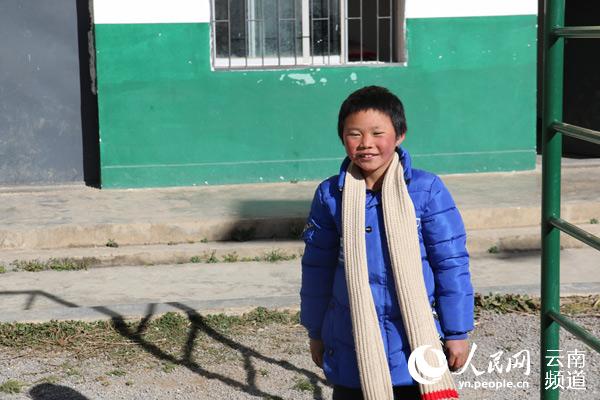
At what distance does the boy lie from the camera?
3689 millimetres

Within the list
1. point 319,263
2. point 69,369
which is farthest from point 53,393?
point 319,263

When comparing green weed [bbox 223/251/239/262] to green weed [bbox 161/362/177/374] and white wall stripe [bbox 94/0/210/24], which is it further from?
white wall stripe [bbox 94/0/210/24]

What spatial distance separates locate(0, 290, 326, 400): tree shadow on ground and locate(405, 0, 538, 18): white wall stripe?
447 cm

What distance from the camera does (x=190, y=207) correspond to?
9.01 m

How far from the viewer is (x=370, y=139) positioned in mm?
3779

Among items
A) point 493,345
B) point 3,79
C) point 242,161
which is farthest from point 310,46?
point 493,345

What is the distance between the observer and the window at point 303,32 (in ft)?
32.6

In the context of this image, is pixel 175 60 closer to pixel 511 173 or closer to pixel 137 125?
pixel 137 125

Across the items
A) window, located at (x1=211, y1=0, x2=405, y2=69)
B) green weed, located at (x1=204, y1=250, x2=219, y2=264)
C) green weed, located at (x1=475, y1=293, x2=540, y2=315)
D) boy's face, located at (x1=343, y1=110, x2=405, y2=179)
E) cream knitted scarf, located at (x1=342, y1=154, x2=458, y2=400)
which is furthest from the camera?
window, located at (x1=211, y1=0, x2=405, y2=69)

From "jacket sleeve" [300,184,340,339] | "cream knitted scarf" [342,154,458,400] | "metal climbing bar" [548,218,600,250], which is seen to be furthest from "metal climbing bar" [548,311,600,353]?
"jacket sleeve" [300,184,340,339]

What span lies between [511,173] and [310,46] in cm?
219

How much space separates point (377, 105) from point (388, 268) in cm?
55

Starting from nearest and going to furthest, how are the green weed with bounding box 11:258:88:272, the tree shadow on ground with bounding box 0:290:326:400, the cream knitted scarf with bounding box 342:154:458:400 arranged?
the cream knitted scarf with bounding box 342:154:458:400
the tree shadow on ground with bounding box 0:290:326:400
the green weed with bounding box 11:258:88:272

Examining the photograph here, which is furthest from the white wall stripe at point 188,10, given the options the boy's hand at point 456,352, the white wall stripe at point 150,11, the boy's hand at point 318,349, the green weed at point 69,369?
the boy's hand at point 456,352
